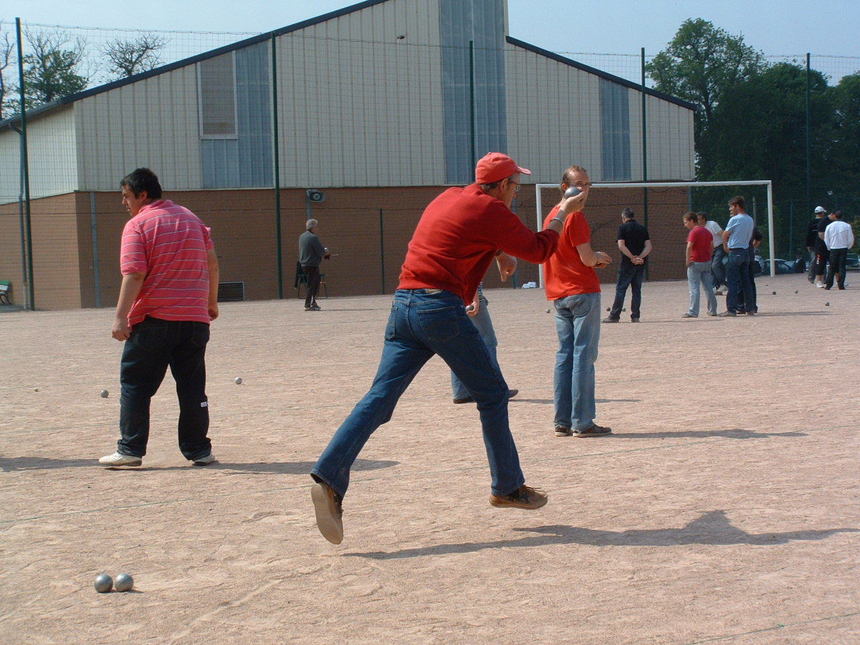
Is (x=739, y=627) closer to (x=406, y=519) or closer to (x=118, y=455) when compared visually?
(x=406, y=519)

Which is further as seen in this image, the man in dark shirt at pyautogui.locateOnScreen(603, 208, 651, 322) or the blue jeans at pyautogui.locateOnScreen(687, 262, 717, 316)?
the blue jeans at pyautogui.locateOnScreen(687, 262, 717, 316)

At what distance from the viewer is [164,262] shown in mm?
6898

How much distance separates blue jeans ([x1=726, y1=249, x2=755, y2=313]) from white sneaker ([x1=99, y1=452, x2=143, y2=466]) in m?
12.7

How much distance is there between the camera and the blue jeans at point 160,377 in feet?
22.6

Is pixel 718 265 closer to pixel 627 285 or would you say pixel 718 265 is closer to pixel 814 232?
pixel 627 285

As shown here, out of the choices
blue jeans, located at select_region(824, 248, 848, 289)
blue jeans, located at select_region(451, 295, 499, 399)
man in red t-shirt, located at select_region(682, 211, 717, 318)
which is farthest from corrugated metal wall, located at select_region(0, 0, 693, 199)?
blue jeans, located at select_region(451, 295, 499, 399)

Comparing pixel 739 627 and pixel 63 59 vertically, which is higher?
pixel 63 59

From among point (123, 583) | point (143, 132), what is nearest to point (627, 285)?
point (123, 583)

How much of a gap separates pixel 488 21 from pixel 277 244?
382 inches

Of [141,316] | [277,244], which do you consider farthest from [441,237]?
[277,244]

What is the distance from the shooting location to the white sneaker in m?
6.90

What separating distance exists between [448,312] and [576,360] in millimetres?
2650

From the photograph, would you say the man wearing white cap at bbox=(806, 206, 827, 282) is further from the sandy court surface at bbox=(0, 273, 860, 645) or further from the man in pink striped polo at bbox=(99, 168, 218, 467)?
the man in pink striped polo at bbox=(99, 168, 218, 467)

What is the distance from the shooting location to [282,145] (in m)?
31.0
